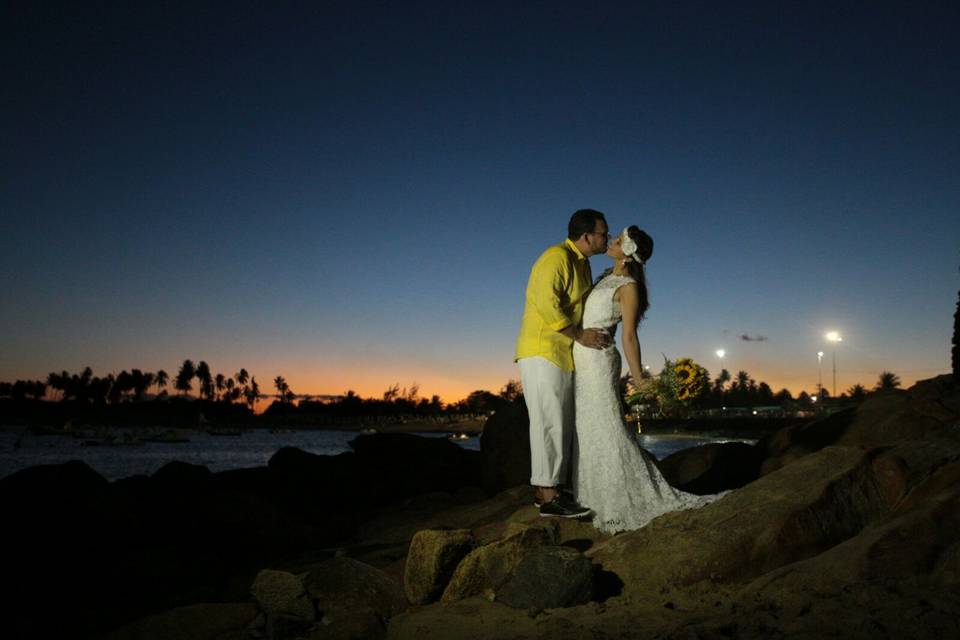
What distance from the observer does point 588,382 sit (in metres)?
5.80

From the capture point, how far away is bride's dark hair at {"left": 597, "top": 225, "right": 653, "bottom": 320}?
18.9 feet

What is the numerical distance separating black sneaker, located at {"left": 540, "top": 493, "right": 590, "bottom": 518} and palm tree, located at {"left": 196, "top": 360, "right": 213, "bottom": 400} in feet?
669

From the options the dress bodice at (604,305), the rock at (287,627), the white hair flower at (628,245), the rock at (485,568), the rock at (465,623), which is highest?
the white hair flower at (628,245)

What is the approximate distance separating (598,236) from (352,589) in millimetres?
3661

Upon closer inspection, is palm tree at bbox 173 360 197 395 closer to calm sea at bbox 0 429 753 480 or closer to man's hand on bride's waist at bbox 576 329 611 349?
calm sea at bbox 0 429 753 480

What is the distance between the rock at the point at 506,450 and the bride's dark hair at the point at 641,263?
318 inches

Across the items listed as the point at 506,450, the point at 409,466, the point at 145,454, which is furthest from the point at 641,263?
the point at 145,454

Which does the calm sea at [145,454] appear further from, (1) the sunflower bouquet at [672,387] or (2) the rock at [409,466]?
(1) the sunflower bouquet at [672,387]

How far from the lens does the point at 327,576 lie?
5562 millimetres

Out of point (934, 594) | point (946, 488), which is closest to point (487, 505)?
point (946, 488)

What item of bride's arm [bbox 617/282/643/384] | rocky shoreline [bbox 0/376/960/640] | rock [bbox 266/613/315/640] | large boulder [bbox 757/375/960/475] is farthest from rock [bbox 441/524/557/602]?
large boulder [bbox 757/375/960/475]

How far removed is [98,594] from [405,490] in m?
8.61

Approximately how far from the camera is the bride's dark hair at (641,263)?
5.76 m

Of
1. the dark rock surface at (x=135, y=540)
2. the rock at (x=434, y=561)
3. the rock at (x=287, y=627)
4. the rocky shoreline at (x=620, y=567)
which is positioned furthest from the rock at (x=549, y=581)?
the dark rock surface at (x=135, y=540)
